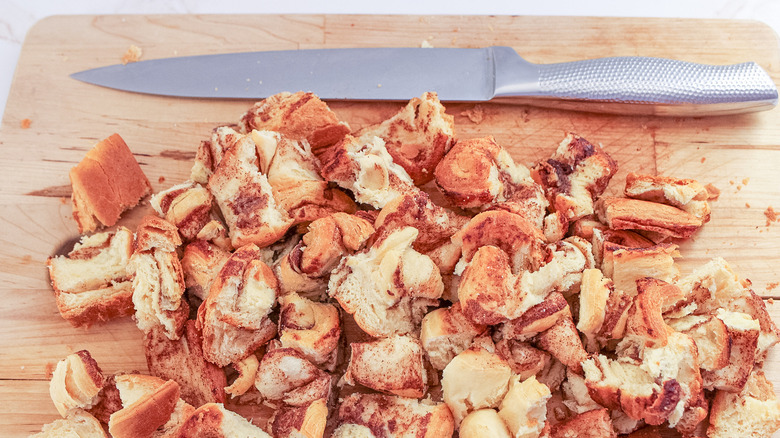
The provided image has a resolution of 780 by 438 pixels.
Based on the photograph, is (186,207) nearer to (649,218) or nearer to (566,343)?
(566,343)

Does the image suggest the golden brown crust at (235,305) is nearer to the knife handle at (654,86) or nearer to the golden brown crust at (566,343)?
the golden brown crust at (566,343)

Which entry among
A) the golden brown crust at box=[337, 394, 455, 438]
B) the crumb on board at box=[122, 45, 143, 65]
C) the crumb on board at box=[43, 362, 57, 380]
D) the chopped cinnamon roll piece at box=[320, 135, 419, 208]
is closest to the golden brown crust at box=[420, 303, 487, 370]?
the golden brown crust at box=[337, 394, 455, 438]

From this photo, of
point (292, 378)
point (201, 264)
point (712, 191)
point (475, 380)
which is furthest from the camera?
point (712, 191)

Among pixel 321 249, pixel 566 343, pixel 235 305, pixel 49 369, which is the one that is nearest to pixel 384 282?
pixel 321 249

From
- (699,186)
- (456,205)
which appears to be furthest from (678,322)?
(456,205)

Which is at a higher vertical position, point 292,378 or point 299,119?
point 299,119
